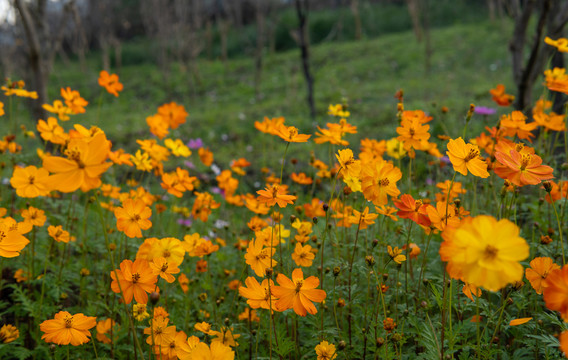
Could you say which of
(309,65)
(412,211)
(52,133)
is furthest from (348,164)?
(309,65)

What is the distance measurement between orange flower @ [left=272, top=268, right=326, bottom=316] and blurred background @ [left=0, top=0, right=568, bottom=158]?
97 cm

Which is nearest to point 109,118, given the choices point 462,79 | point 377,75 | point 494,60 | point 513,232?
point 377,75

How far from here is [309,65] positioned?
5.41 m

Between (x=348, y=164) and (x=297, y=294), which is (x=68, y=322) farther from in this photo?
(x=348, y=164)

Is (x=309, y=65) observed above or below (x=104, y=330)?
above

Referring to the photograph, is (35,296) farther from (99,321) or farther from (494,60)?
(494,60)

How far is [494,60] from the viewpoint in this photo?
9047 millimetres

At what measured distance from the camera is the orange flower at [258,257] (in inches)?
42.3

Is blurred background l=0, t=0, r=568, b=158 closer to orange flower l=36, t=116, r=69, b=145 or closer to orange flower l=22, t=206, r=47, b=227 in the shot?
orange flower l=36, t=116, r=69, b=145

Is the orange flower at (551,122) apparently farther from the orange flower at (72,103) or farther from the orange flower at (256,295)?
the orange flower at (72,103)

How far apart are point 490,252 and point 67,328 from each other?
3.21ft

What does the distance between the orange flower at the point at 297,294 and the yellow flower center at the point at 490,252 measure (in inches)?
14.9

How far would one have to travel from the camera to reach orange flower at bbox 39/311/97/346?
98cm

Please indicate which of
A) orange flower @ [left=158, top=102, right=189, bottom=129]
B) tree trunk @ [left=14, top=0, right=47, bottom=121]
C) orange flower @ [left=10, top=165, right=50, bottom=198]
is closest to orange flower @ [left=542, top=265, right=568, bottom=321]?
orange flower @ [left=10, top=165, right=50, bottom=198]
